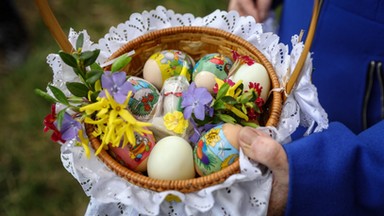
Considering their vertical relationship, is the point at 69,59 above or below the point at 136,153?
above

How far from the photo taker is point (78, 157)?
2.45 ft

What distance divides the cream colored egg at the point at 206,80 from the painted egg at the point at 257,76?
0.05 meters

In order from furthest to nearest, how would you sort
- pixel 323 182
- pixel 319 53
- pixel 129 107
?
pixel 319 53
pixel 129 107
pixel 323 182

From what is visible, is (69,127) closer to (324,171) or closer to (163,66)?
(163,66)

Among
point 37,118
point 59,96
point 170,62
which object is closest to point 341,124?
point 170,62

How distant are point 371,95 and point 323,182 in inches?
12.3

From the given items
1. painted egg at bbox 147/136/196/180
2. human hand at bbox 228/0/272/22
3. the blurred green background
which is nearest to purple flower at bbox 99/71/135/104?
painted egg at bbox 147/136/196/180

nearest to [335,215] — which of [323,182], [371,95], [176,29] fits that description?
[323,182]

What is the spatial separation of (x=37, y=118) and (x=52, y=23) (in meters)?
0.96

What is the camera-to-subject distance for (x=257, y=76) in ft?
2.76

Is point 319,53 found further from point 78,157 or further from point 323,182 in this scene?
point 78,157

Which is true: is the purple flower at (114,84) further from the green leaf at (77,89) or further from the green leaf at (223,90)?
the green leaf at (223,90)

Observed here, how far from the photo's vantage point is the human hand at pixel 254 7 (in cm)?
109

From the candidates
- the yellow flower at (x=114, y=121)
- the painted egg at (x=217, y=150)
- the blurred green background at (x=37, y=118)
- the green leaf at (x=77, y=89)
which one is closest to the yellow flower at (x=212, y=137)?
the painted egg at (x=217, y=150)
